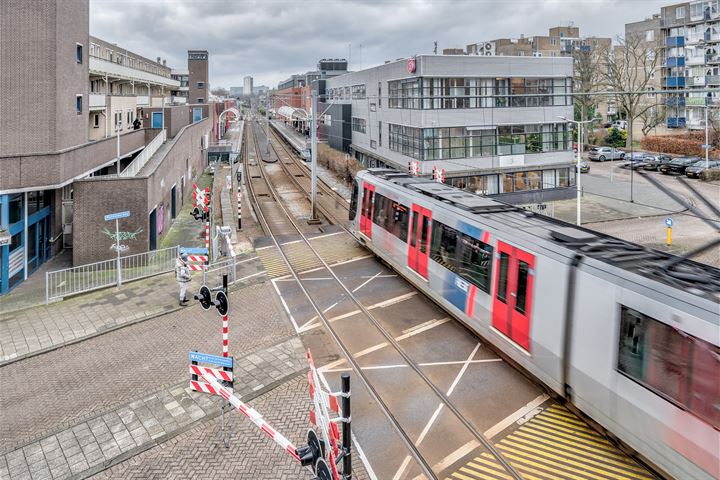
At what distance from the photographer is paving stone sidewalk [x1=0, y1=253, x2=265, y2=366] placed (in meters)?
12.6

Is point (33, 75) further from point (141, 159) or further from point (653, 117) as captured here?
point (653, 117)

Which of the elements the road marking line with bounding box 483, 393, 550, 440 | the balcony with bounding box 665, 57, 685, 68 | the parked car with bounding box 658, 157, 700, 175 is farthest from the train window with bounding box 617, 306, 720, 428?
the balcony with bounding box 665, 57, 685, 68

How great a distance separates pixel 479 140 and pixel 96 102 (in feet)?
79.0

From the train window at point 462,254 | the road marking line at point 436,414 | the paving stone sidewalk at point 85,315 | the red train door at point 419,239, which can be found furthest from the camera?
the red train door at point 419,239

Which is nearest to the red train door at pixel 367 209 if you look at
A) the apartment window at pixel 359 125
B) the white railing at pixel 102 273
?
the white railing at pixel 102 273

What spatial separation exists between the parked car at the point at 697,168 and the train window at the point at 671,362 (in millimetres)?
42463

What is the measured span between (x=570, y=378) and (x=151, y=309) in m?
11.7

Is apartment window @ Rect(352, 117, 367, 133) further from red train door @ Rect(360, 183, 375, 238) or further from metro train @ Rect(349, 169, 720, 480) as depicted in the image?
metro train @ Rect(349, 169, 720, 480)

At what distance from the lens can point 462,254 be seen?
1212cm

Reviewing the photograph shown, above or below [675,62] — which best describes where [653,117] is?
below

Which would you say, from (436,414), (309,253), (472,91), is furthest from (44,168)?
(472,91)

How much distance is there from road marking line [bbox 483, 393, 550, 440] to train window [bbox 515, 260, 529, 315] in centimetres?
170

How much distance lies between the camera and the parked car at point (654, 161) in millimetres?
46812

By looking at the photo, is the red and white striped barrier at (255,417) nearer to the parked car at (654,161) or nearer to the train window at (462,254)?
the train window at (462,254)
